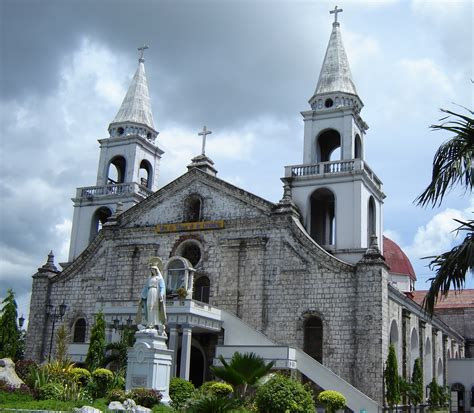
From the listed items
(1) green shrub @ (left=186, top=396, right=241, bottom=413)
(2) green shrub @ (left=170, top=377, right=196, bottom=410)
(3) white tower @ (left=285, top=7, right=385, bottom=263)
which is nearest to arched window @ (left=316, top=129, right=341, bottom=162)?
(3) white tower @ (left=285, top=7, right=385, bottom=263)

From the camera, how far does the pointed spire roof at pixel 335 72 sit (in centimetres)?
3481

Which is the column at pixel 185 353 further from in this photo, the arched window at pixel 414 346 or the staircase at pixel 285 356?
the arched window at pixel 414 346

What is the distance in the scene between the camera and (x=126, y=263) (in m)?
35.0

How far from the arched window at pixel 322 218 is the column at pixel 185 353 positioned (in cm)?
1030

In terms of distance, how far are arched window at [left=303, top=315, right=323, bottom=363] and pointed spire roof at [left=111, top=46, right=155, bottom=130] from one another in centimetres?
1780

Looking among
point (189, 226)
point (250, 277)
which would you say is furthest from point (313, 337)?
point (189, 226)

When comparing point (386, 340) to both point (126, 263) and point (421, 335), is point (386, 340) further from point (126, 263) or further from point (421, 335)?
point (126, 263)

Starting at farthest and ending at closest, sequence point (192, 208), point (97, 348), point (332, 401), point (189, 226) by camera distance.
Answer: point (192, 208) → point (189, 226) → point (97, 348) → point (332, 401)

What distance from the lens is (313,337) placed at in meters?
30.1

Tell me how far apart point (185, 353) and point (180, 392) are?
535cm

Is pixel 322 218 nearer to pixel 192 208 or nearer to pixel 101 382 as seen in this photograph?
pixel 192 208

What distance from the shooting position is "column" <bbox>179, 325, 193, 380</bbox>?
27.0 m

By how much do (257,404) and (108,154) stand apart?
85.6 ft

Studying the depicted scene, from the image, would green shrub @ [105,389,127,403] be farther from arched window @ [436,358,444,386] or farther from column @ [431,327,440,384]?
arched window @ [436,358,444,386]
